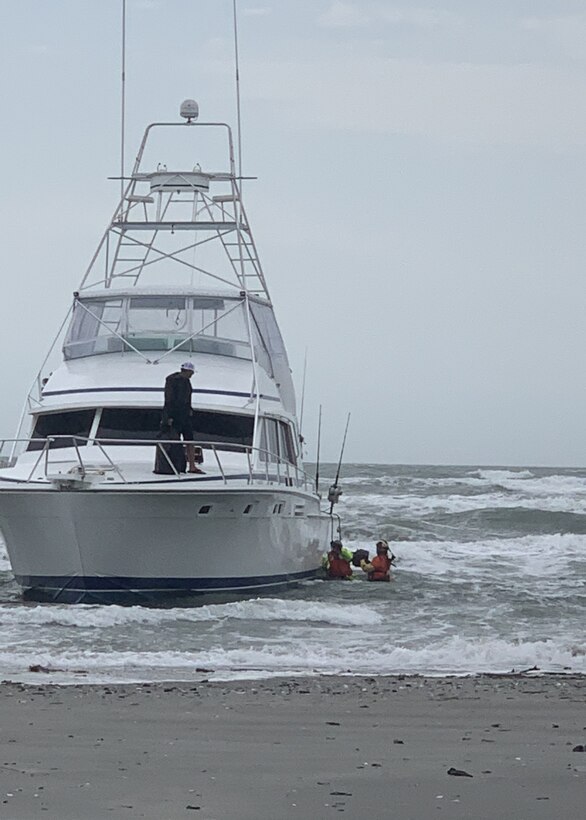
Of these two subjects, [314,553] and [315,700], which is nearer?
[315,700]

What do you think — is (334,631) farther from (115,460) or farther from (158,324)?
(158,324)

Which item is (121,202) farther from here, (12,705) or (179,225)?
(12,705)

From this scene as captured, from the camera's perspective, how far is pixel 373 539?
29.1 m

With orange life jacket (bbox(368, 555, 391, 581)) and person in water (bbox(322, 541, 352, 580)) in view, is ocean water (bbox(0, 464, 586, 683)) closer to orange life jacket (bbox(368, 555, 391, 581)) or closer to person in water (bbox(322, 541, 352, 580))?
orange life jacket (bbox(368, 555, 391, 581))

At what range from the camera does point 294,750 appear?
6.64 m

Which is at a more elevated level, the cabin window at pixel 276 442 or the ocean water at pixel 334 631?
the cabin window at pixel 276 442

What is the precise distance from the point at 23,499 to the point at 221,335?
4495 mm

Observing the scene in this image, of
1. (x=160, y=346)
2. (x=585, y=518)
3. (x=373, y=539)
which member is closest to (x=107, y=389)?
(x=160, y=346)

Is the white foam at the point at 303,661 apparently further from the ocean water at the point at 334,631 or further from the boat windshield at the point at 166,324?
the boat windshield at the point at 166,324

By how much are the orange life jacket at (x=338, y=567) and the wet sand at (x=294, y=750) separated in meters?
9.41

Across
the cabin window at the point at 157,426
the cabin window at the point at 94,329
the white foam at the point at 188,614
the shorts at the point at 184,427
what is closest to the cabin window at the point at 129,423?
the cabin window at the point at 157,426

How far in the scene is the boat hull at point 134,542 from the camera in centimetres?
1410

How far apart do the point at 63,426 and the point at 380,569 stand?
5.37m

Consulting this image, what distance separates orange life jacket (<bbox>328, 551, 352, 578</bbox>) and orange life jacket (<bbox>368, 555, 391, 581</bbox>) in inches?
14.2
